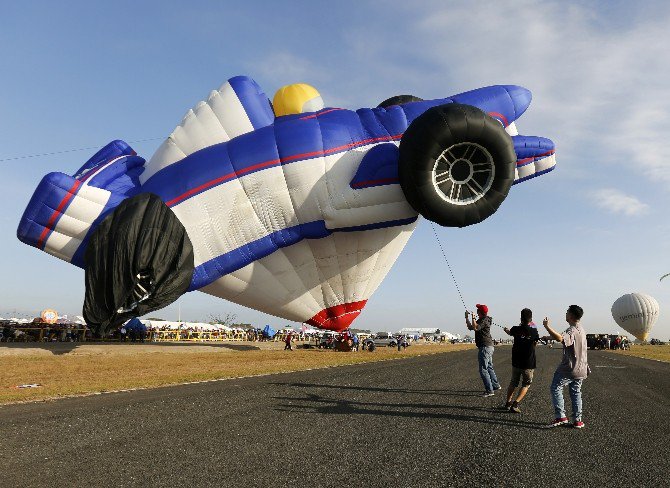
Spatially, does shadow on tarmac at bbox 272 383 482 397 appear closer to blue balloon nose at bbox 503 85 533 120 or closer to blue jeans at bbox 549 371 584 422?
blue jeans at bbox 549 371 584 422

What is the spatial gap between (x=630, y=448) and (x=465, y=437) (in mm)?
1934

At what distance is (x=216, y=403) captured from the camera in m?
8.95

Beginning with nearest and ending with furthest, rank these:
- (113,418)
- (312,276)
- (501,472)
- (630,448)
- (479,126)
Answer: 1. (501,472)
2. (630,448)
3. (113,418)
4. (479,126)
5. (312,276)

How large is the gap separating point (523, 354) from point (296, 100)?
14.4 metres

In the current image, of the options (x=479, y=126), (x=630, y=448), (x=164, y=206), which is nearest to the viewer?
(x=630, y=448)

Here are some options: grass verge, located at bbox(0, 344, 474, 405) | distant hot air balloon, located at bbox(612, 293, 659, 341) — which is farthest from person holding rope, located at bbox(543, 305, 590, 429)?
distant hot air balloon, located at bbox(612, 293, 659, 341)

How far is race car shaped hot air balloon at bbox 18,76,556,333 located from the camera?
16.2 meters

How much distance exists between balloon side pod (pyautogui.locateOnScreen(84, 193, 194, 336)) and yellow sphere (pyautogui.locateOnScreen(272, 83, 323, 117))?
248 inches

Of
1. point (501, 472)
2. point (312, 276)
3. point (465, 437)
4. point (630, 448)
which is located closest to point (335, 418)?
point (465, 437)

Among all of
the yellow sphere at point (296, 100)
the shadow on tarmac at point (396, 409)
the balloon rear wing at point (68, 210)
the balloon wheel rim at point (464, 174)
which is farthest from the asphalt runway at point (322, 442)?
the yellow sphere at point (296, 100)

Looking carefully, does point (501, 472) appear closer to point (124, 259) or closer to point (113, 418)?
point (113, 418)

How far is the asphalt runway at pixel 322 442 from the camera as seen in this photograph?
461 cm

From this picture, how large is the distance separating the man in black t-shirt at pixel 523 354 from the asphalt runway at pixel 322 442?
0.36 meters

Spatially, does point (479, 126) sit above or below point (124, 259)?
above
